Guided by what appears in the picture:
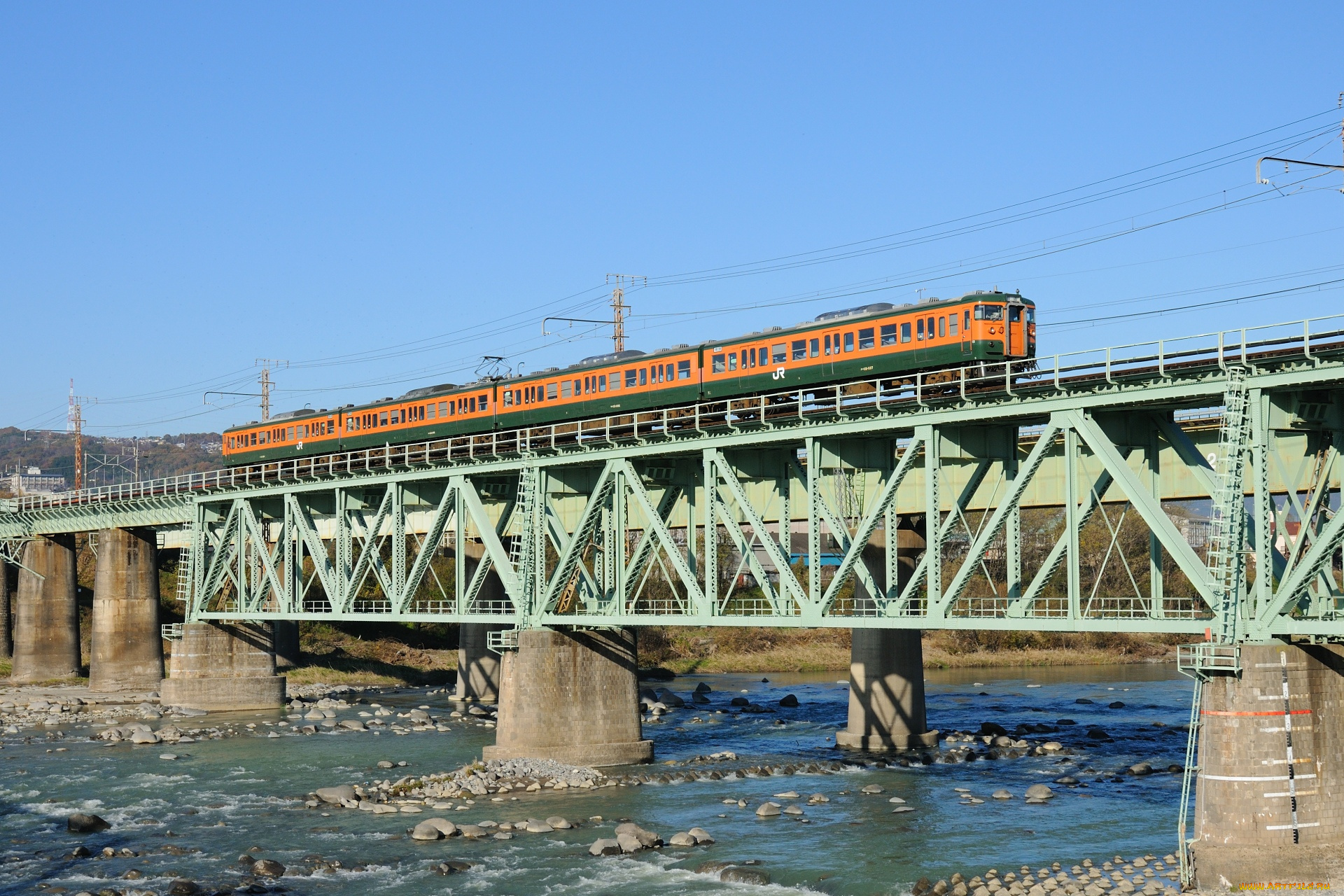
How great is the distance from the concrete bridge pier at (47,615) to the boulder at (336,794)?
46583 mm

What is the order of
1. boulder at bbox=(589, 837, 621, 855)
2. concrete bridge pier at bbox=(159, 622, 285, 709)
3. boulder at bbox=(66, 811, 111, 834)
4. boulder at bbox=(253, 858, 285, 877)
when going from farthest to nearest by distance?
concrete bridge pier at bbox=(159, 622, 285, 709) → boulder at bbox=(66, 811, 111, 834) → boulder at bbox=(589, 837, 621, 855) → boulder at bbox=(253, 858, 285, 877)

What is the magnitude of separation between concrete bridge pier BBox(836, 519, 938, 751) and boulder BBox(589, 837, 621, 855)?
57.5 ft

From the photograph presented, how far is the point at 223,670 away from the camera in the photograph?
7062 cm

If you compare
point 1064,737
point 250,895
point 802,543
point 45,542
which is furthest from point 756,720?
point 802,543

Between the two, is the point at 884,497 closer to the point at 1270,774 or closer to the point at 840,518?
the point at 840,518

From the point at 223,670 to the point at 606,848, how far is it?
4218 cm

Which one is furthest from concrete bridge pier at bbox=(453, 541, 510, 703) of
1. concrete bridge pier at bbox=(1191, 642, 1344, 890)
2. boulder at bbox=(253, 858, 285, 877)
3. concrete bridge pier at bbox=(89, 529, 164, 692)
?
concrete bridge pier at bbox=(1191, 642, 1344, 890)

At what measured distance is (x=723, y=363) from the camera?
162 feet

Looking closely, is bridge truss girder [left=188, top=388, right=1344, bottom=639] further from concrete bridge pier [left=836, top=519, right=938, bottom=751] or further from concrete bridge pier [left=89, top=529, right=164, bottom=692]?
concrete bridge pier [left=89, top=529, right=164, bottom=692]

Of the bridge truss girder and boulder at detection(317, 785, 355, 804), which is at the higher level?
the bridge truss girder

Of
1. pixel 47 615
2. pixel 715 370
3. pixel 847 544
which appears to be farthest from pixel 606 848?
pixel 47 615

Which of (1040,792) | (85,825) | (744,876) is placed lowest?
(1040,792)

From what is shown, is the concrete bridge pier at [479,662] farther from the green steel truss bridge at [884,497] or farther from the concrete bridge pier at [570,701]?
the concrete bridge pier at [570,701]

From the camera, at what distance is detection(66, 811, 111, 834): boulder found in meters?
38.1
